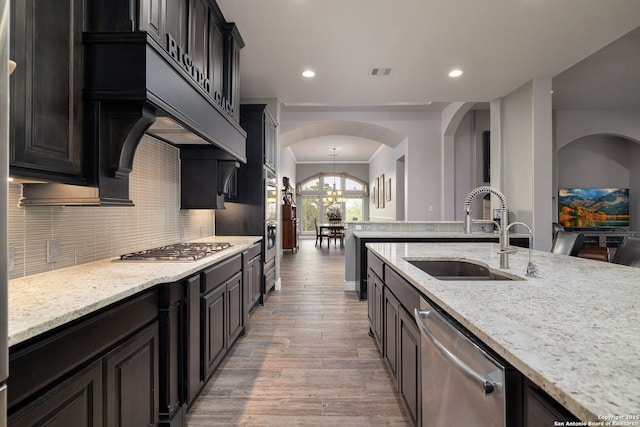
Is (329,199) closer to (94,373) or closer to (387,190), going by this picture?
(387,190)

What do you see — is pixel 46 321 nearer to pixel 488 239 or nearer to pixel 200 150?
pixel 200 150

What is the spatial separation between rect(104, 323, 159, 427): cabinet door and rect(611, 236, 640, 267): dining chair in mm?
2795

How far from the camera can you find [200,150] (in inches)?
121

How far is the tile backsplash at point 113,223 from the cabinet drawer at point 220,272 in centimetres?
64

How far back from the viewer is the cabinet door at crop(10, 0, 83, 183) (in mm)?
1116

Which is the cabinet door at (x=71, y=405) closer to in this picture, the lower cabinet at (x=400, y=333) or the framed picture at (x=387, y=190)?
the lower cabinet at (x=400, y=333)

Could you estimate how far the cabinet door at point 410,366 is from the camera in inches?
59.4

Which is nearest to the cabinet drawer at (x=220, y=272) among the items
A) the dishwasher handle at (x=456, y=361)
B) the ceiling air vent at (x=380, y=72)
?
the dishwasher handle at (x=456, y=361)

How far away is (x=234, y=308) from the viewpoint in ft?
8.86

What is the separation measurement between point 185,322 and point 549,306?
1653mm

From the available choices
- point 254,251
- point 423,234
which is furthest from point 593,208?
point 254,251

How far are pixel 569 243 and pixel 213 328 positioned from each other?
115 inches

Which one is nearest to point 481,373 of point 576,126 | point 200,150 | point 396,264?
point 396,264

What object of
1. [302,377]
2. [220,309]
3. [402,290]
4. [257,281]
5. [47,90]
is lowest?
[302,377]
